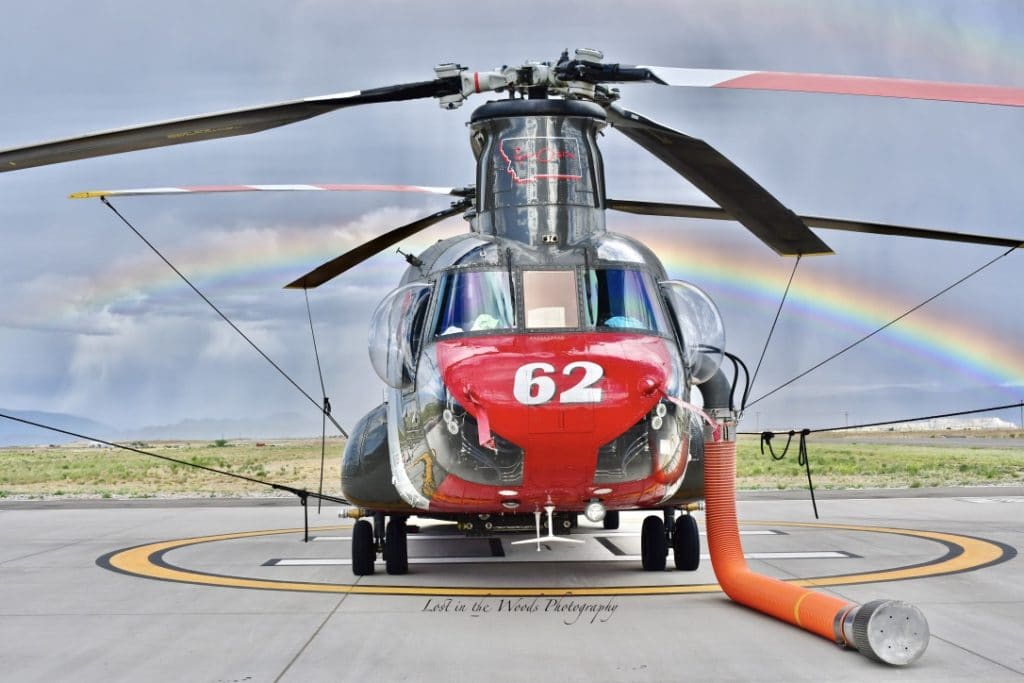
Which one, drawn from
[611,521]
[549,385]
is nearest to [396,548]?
[549,385]

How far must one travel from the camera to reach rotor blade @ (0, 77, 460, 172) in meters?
8.24

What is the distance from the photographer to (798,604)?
313 inches

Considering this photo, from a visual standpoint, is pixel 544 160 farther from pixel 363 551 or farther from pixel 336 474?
pixel 336 474

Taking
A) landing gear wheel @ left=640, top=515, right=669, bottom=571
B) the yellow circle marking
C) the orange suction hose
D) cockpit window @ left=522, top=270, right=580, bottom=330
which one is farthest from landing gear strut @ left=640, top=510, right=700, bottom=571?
cockpit window @ left=522, top=270, right=580, bottom=330

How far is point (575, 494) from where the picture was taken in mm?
8883

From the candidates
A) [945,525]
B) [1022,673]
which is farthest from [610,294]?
[945,525]

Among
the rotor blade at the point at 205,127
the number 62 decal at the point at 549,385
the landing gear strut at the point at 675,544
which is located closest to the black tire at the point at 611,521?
the landing gear strut at the point at 675,544

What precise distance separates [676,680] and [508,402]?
2.63m

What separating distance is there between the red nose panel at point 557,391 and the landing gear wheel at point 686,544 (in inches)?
125

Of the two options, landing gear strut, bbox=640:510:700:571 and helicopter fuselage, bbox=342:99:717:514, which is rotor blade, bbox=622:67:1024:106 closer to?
helicopter fuselage, bbox=342:99:717:514

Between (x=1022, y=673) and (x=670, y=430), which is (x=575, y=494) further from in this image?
(x=1022, y=673)

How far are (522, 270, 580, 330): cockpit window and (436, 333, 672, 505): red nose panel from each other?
26cm

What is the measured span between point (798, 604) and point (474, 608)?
2.81 m

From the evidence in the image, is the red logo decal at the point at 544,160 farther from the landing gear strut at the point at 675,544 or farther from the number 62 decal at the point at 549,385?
the landing gear strut at the point at 675,544
